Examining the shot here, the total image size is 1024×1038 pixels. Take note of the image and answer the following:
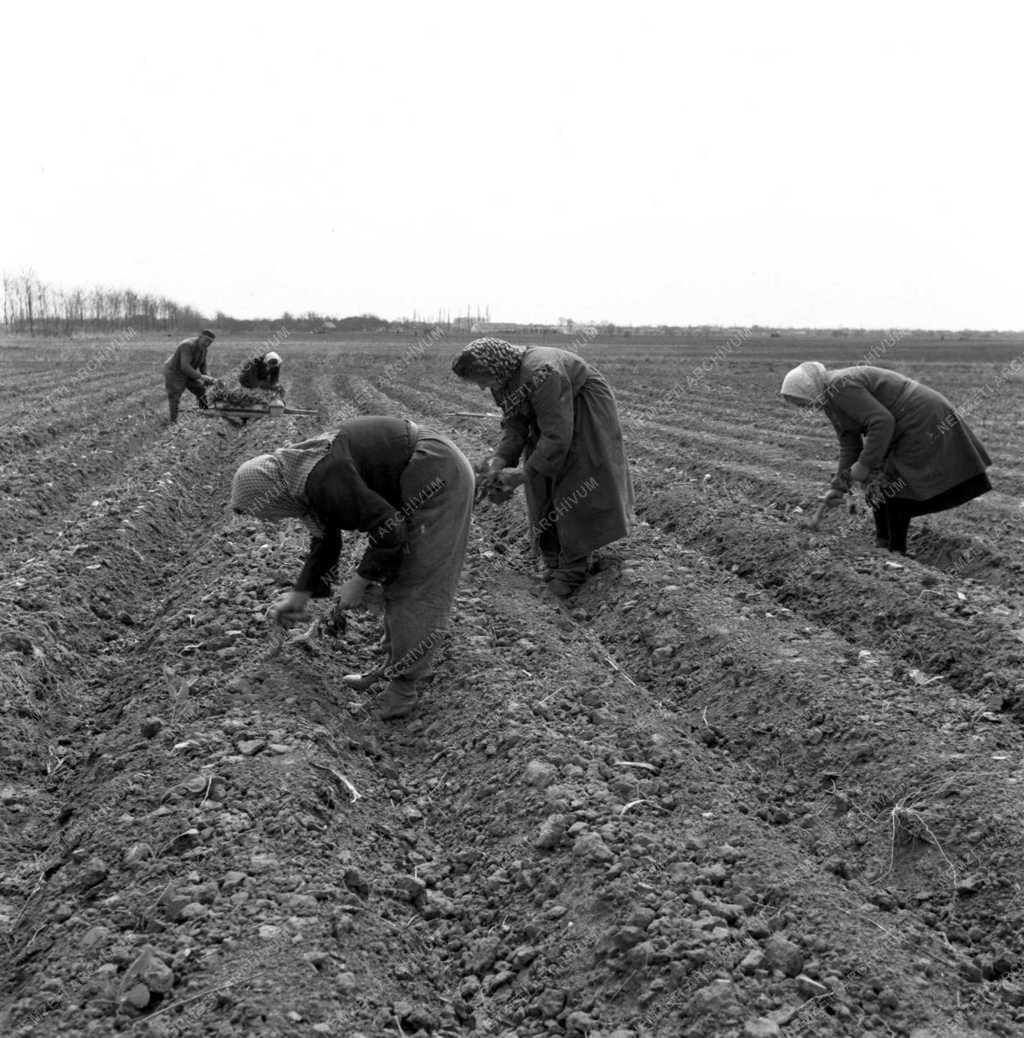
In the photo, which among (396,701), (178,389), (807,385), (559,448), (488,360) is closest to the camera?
(396,701)

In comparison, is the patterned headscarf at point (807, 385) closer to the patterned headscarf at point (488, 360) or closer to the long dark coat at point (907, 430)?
the long dark coat at point (907, 430)

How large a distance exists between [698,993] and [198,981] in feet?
4.37

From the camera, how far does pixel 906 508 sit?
701cm

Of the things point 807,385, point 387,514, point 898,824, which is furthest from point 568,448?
point 898,824

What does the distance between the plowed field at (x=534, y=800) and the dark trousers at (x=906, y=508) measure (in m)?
0.23

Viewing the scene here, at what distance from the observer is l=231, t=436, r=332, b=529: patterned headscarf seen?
3.99 metres

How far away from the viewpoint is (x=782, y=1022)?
262 cm

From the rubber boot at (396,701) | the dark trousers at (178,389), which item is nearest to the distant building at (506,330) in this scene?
the dark trousers at (178,389)

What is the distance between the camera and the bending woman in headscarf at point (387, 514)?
4.06 metres

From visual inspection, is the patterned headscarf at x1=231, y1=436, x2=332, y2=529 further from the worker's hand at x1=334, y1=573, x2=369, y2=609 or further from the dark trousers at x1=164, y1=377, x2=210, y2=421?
the dark trousers at x1=164, y1=377, x2=210, y2=421

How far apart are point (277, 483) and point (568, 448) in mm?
2706

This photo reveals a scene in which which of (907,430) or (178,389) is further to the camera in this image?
(178,389)

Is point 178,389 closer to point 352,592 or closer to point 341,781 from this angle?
point 352,592

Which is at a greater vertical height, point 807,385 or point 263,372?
point 807,385
